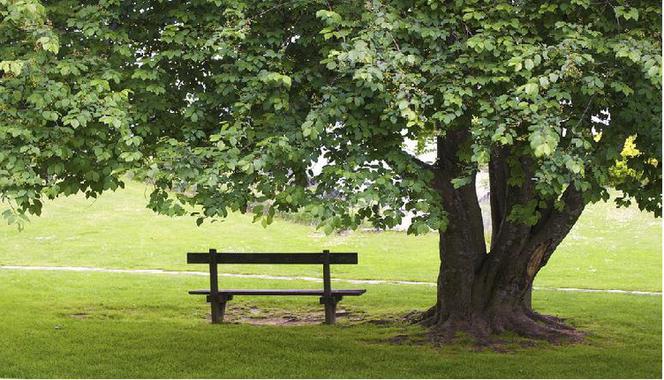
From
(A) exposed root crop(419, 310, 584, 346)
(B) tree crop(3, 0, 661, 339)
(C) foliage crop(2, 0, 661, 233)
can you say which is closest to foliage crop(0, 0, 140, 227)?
(C) foliage crop(2, 0, 661, 233)

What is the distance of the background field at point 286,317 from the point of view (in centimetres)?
1191

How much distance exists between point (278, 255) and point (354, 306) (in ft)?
11.3

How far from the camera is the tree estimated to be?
365 inches

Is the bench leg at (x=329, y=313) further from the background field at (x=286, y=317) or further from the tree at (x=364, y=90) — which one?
the tree at (x=364, y=90)

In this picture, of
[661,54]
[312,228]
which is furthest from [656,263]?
[661,54]

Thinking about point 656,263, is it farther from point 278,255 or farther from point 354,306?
point 278,255

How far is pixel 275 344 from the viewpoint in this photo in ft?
44.0

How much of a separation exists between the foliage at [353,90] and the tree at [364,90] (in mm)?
24

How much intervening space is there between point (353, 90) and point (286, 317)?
8.12 m

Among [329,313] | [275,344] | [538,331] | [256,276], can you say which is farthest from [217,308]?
[256,276]

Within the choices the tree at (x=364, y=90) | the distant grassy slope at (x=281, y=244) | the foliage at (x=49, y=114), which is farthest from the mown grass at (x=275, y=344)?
the distant grassy slope at (x=281, y=244)

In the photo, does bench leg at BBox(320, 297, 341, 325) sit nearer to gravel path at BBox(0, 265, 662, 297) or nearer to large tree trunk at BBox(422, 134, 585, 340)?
large tree trunk at BBox(422, 134, 585, 340)

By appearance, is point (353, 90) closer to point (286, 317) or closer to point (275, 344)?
point (275, 344)

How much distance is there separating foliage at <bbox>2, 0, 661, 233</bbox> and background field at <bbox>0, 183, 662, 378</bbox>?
8.14 ft
